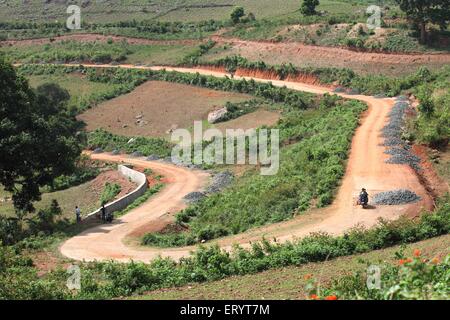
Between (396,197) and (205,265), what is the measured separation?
9.98 metres

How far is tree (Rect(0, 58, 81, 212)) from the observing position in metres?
33.7

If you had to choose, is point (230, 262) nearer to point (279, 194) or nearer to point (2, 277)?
point (2, 277)

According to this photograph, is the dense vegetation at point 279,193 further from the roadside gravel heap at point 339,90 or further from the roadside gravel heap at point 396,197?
the roadside gravel heap at point 339,90

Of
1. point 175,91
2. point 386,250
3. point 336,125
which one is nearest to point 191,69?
point 175,91

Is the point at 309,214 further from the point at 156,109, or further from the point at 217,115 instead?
the point at 156,109

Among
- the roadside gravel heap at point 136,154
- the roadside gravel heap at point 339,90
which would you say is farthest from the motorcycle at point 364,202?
the roadside gravel heap at point 339,90

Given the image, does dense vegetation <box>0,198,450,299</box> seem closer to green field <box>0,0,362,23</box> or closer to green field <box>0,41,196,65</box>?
green field <box>0,41,196,65</box>

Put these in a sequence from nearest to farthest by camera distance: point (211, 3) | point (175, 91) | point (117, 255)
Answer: point (117, 255) → point (175, 91) → point (211, 3)

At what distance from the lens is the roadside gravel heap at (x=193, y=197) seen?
36181 mm

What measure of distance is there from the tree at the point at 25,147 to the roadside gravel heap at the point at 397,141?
Result: 16.6 meters

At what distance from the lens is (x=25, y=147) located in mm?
33625

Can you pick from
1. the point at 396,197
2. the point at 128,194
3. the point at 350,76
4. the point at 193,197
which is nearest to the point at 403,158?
the point at 396,197
